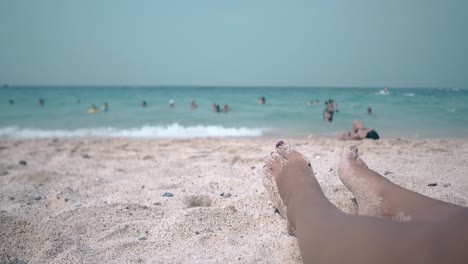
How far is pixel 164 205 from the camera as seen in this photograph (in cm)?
234

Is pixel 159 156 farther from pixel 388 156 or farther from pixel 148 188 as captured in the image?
pixel 388 156

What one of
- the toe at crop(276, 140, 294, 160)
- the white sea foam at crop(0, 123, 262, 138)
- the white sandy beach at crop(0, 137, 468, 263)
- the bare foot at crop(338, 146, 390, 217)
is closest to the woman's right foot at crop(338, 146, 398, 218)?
the bare foot at crop(338, 146, 390, 217)

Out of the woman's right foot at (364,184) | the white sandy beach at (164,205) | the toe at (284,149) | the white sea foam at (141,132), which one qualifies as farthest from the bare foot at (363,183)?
the white sea foam at (141,132)

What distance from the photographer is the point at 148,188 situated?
2742 mm

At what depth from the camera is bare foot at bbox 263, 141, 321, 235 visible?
1.76 m

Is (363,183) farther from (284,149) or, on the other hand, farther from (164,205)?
(164,205)

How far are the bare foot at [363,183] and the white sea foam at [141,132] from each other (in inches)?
194

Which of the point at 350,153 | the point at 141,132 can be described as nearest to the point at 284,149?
the point at 350,153

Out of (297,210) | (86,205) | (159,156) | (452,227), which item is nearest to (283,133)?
(159,156)

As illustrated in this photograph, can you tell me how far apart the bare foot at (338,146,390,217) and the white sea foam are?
492 centimetres

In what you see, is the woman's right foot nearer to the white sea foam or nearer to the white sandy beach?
the white sandy beach

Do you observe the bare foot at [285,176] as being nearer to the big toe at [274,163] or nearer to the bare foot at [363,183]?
the big toe at [274,163]

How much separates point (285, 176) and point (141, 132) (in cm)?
600

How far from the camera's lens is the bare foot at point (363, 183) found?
1687 millimetres
